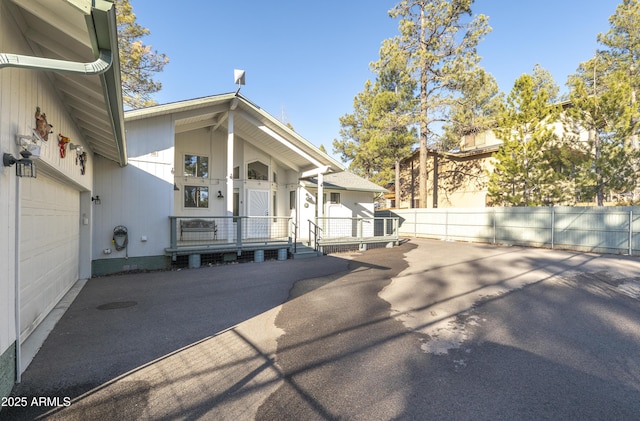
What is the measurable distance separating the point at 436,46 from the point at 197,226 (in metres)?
16.7

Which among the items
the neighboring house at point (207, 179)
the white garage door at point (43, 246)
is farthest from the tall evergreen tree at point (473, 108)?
the white garage door at point (43, 246)

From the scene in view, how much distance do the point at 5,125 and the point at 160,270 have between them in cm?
630

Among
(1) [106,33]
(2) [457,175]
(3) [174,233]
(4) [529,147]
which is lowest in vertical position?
(3) [174,233]

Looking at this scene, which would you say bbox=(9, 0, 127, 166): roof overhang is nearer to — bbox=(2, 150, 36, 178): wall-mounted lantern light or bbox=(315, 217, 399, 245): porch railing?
bbox=(2, 150, 36, 178): wall-mounted lantern light

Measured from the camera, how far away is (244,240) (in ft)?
33.0

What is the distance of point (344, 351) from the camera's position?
11.6 feet

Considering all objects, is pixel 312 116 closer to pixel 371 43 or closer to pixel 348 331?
pixel 371 43

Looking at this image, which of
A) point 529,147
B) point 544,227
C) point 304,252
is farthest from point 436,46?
point 304,252

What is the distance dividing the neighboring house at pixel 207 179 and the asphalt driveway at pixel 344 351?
1.79 meters

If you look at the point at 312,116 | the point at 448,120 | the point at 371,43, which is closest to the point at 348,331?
the point at 448,120

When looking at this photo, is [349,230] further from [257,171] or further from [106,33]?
[106,33]

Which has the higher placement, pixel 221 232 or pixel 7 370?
pixel 221 232

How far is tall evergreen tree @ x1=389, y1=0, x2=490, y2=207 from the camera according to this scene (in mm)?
16797

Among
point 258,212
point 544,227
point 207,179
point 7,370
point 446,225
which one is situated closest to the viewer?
point 7,370
